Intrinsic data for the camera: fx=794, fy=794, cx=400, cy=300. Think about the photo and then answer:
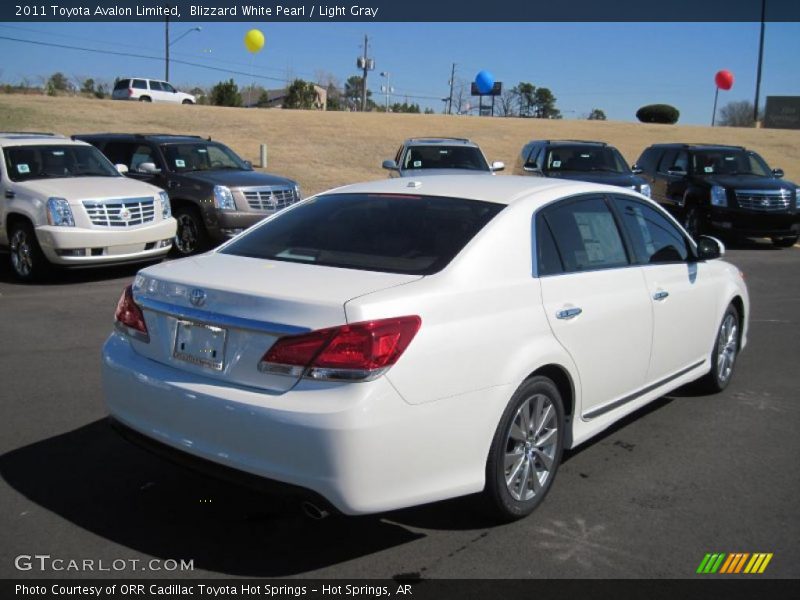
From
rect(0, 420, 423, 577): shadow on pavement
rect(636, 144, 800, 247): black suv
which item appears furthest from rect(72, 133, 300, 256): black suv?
rect(636, 144, 800, 247): black suv

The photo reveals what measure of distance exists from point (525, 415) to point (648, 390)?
1491 millimetres

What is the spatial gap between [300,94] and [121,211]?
5973 cm

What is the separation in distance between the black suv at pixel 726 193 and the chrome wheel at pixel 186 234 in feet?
31.5

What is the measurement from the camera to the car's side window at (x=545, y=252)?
4133mm

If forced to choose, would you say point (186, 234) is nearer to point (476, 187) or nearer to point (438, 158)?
point (438, 158)

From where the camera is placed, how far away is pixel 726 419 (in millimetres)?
5602

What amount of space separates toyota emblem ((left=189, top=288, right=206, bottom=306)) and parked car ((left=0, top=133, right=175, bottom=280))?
7034mm

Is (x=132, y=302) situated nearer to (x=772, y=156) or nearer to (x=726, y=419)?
(x=726, y=419)

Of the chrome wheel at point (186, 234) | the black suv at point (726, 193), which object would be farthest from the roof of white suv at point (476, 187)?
the black suv at point (726, 193)

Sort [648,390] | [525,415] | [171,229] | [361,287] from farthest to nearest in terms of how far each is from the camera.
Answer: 1. [171,229]
2. [648,390]
3. [525,415]
4. [361,287]

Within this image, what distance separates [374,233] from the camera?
13.9 ft

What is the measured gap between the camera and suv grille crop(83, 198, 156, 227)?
1012 centimetres
